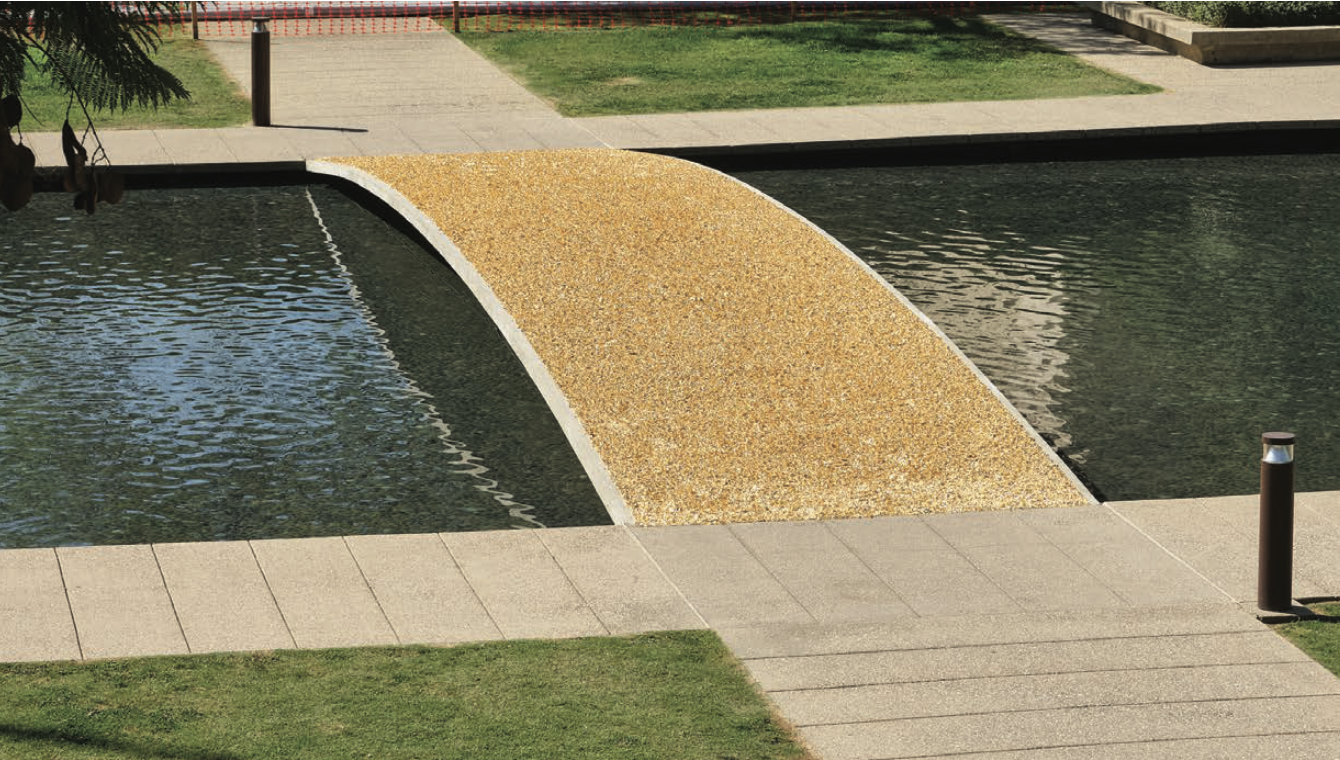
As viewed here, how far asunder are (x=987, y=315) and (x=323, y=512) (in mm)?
6364

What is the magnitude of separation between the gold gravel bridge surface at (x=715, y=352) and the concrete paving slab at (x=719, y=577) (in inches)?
12.2

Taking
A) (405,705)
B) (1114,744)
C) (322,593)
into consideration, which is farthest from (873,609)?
(322,593)

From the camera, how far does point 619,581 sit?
8734 mm

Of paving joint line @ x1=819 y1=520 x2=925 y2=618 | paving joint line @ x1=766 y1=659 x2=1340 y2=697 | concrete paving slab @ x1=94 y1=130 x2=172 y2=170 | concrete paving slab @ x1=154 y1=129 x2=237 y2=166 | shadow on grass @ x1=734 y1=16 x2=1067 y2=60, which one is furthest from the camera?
shadow on grass @ x1=734 y1=16 x2=1067 y2=60

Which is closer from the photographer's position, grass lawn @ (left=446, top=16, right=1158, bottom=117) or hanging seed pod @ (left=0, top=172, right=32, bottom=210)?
hanging seed pod @ (left=0, top=172, right=32, bottom=210)

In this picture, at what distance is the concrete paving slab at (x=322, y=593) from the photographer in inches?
316

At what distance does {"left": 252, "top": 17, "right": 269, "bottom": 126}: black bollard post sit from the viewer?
20.2 metres

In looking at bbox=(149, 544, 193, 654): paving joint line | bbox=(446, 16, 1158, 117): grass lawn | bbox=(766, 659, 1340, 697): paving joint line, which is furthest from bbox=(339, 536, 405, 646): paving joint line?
bbox=(446, 16, 1158, 117): grass lawn

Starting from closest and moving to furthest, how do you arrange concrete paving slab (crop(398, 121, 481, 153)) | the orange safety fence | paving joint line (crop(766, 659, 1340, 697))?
paving joint line (crop(766, 659, 1340, 697)) < concrete paving slab (crop(398, 121, 481, 153)) < the orange safety fence

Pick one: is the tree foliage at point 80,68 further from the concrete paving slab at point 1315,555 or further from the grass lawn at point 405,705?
the concrete paving slab at point 1315,555

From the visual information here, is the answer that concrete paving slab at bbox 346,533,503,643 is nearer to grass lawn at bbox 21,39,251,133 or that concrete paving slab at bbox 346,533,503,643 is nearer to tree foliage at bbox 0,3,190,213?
tree foliage at bbox 0,3,190,213

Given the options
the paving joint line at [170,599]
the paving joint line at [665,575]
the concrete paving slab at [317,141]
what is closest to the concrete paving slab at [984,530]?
the paving joint line at [665,575]

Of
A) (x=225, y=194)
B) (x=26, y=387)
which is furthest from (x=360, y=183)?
(x=26, y=387)

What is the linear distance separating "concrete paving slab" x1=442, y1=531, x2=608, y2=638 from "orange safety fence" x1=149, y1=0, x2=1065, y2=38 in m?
19.4
